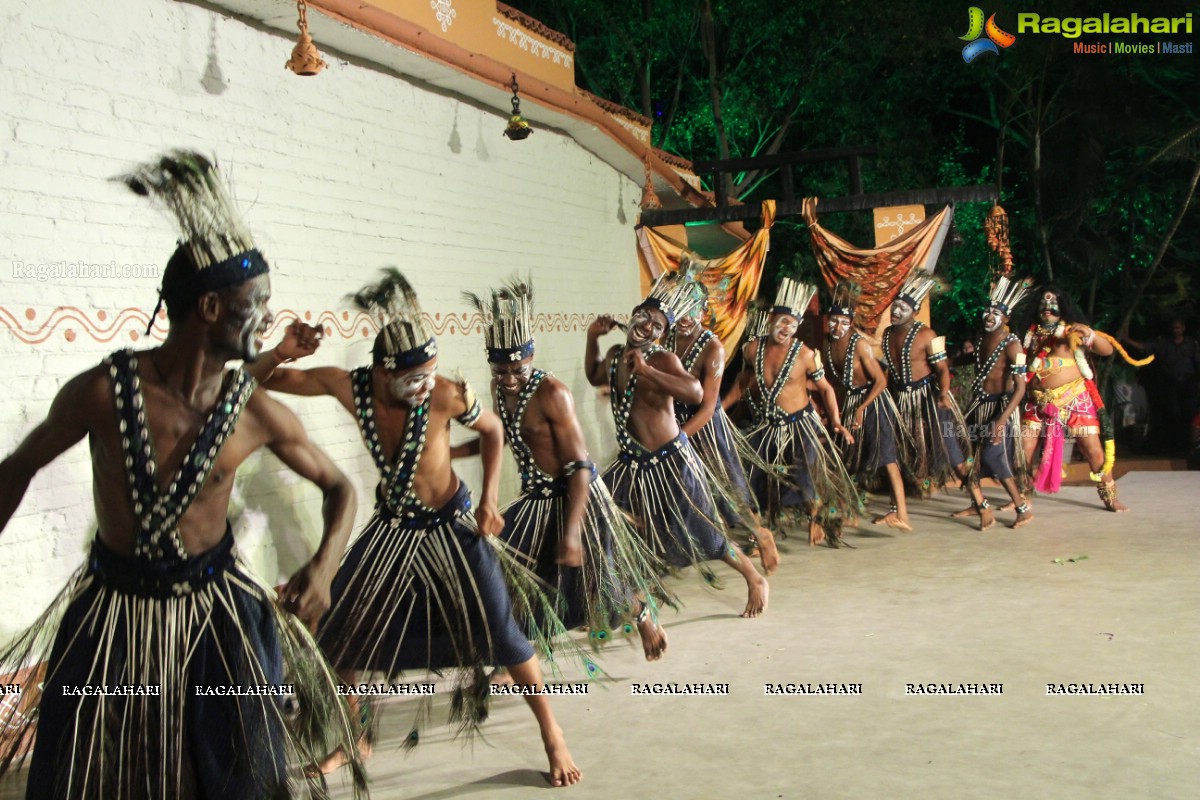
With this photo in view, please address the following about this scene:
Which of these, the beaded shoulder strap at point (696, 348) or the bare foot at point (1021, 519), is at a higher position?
the beaded shoulder strap at point (696, 348)

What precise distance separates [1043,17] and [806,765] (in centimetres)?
1100

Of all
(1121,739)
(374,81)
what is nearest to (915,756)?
(1121,739)

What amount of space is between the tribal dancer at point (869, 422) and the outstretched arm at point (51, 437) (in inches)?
231

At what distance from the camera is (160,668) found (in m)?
2.23

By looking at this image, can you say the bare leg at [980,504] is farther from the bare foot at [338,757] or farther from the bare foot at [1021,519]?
the bare foot at [338,757]

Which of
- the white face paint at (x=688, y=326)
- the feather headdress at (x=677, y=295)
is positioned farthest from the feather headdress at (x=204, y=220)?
the white face paint at (x=688, y=326)

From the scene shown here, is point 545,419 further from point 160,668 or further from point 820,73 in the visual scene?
point 820,73

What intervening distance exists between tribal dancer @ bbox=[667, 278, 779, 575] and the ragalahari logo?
831 centimetres

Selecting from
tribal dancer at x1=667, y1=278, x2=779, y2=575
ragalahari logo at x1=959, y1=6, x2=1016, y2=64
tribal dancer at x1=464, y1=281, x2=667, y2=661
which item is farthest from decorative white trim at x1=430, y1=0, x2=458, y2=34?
ragalahari logo at x1=959, y1=6, x2=1016, y2=64

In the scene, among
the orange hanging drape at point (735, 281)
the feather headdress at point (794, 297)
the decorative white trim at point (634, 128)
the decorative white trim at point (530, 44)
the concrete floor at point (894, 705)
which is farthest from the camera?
the decorative white trim at point (634, 128)

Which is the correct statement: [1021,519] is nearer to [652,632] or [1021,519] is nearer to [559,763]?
[652,632]

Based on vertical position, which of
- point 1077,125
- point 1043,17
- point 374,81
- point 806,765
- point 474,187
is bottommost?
point 806,765

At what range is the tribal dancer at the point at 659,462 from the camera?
4859mm

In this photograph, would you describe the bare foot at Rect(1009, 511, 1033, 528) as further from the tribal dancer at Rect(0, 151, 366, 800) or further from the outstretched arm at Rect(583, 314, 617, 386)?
the tribal dancer at Rect(0, 151, 366, 800)
